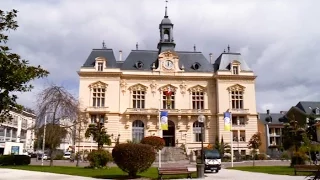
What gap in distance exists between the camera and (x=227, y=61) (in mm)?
60656

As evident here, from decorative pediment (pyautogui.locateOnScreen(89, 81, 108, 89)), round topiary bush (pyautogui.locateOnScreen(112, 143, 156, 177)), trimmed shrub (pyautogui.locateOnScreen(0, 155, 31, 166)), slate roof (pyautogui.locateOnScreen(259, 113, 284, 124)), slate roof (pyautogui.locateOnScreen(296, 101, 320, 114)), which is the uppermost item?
decorative pediment (pyautogui.locateOnScreen(89, 81, 108, 89))

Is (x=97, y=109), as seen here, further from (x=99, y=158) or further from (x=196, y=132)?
(x=99, y=158)

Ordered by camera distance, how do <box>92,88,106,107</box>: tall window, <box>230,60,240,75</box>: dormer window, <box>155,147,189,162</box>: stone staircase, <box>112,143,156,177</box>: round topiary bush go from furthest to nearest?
<box>230,60,240,75</box>: dormer window → <box>92,88,106,107</box>: tall window → <box>155,147,189,162</box>: stone staircase → <box>112,143,156,177</box>: round topiary bush

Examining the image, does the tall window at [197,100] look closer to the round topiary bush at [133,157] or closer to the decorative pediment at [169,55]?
the decorative pediment at [169,55]

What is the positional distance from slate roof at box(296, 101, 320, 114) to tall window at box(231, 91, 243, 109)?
28425 mm

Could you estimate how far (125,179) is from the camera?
21438mm

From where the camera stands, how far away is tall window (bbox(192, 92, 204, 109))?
58747 millimetres

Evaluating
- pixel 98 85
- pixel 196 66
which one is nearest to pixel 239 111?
pixel 196 66

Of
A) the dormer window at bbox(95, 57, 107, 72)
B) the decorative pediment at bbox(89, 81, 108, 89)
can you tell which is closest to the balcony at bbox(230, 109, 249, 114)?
the decorative pediment at bbox(89, 81, 108, 89)

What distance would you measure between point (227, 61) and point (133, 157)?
4239 cm

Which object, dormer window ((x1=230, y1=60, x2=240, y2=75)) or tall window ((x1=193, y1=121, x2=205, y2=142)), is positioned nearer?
tall window ((x1=193, y1=121, x2=205, y2=142))

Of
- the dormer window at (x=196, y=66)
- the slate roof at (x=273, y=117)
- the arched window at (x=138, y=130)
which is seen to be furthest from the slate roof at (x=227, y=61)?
the slate roof at (x=273, y=117)

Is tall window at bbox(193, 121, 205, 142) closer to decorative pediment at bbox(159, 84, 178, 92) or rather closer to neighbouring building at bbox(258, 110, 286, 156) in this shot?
decorative pediment at bbox(159, 84, 178, 92)

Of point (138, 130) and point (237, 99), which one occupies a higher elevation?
point (237, 99)
